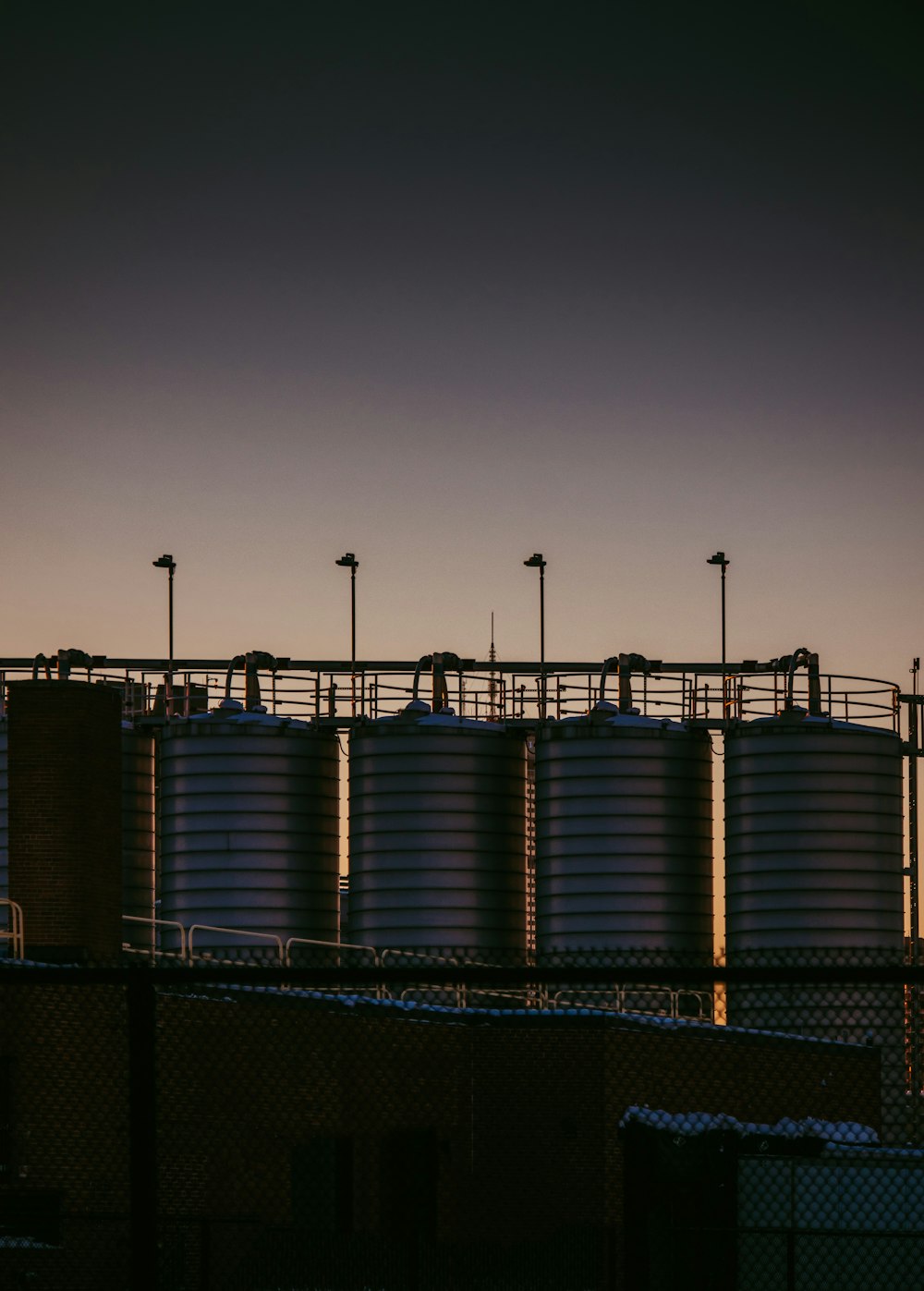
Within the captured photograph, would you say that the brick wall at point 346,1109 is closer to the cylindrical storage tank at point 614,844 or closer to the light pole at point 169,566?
the cylindrical storage tank at point 614,844

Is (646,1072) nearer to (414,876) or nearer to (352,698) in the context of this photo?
(414,876)

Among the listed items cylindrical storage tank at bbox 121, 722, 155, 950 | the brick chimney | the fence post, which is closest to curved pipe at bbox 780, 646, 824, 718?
cylindrical storage tank at bbox 121, 722, 155, 950

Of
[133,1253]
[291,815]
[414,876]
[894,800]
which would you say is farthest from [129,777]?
[133,1253]

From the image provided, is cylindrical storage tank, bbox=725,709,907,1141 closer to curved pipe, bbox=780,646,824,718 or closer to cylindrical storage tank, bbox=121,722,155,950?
curved pipe, bbox=780,646,824,718

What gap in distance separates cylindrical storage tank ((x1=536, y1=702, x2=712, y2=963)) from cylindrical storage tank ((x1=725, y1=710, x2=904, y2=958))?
35.3 inches

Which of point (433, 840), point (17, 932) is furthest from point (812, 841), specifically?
point (17, 932)

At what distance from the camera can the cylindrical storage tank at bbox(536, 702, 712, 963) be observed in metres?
34.6

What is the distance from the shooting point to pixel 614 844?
114ft

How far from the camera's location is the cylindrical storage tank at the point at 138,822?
3653 centimetres

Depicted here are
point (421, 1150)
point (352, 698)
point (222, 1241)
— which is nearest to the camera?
point (222, 1241)

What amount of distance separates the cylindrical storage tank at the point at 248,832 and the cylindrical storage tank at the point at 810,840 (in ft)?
23.7

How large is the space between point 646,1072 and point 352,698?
11217 millimetres

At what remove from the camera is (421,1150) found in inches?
1016

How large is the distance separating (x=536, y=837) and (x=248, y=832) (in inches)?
199
